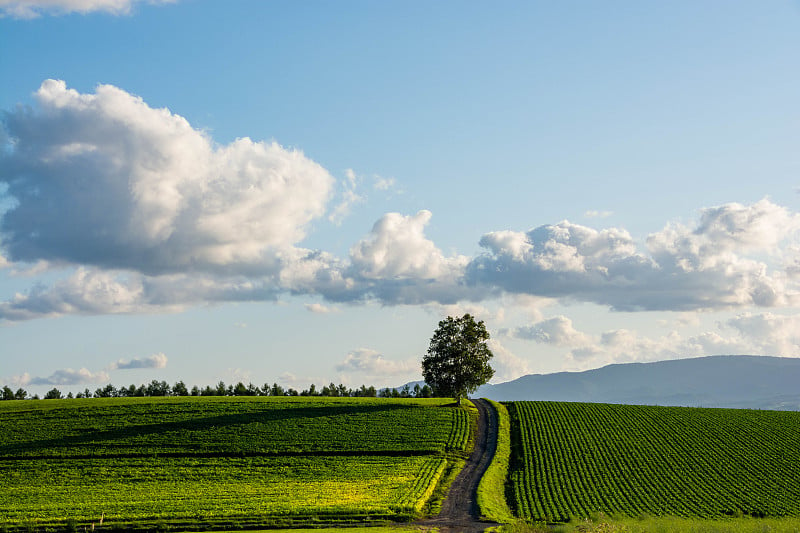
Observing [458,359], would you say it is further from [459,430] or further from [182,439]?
[182,439]

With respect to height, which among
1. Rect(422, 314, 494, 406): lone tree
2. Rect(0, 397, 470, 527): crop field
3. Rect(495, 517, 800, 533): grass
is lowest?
Rect(495, 517, 800, 533): grass

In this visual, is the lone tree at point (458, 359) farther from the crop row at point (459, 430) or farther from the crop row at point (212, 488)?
the crop row at point (212, 488)

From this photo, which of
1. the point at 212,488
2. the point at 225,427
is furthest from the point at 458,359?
the point at 212,488

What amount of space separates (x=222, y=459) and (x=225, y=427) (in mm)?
13666

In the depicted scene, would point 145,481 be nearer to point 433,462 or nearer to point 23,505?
point 23,505

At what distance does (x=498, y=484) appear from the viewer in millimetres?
75750

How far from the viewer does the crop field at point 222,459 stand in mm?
62938

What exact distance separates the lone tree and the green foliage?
14462mm

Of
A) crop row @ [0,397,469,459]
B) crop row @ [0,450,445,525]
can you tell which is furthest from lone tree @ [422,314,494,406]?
crop row @ [0,450,445,525]

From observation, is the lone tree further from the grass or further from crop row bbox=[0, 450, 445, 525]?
the grass

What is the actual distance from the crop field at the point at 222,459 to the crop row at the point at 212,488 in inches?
6.6

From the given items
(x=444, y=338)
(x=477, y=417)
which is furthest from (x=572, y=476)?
(x=444, y=338)

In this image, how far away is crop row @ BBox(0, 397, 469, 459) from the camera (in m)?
90.6

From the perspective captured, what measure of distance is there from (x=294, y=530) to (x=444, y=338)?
6750 centimetres
